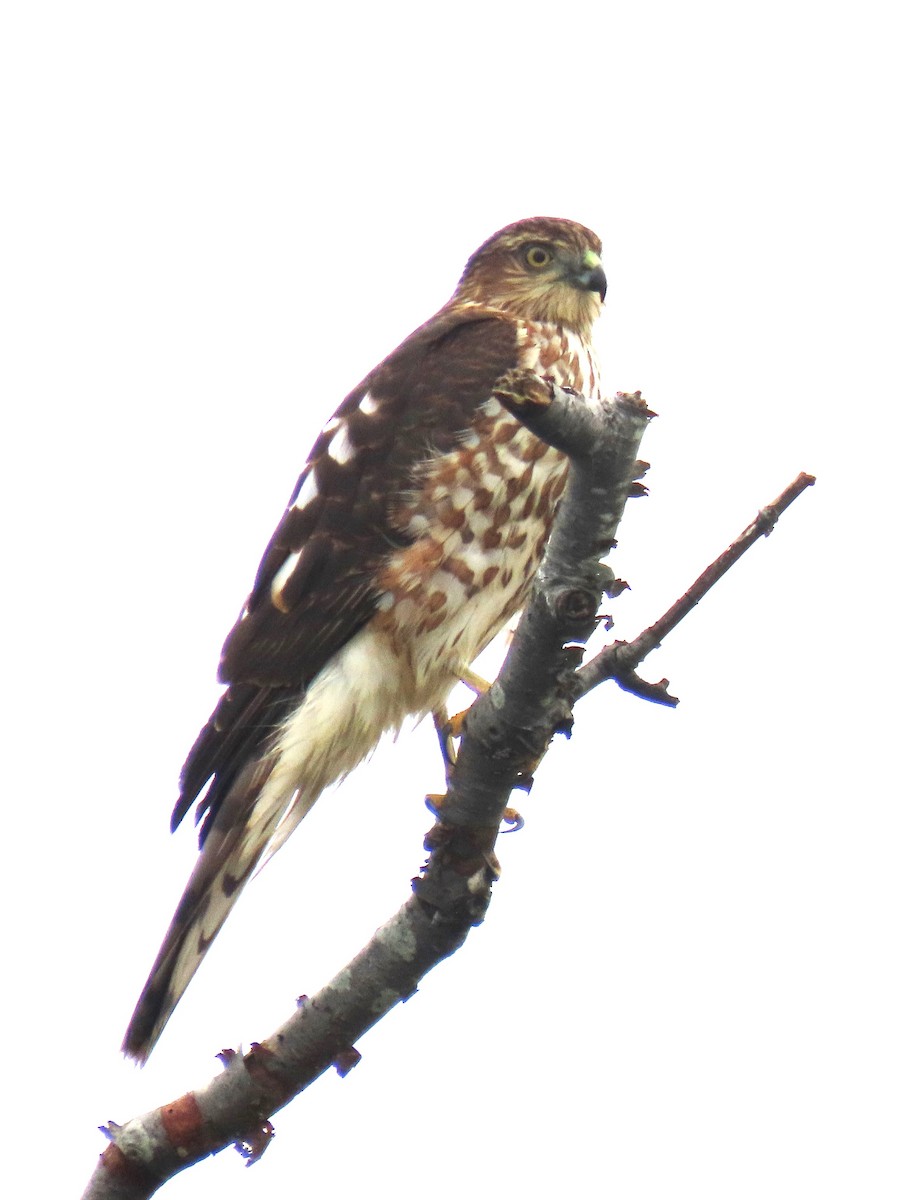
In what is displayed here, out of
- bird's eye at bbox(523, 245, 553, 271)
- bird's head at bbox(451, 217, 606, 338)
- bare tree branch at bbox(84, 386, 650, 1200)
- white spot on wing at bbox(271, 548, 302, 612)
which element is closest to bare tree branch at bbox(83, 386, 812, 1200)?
bare tree branch at bbox(84, 386, 650, 1200)

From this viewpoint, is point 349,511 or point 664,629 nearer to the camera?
point 664,629

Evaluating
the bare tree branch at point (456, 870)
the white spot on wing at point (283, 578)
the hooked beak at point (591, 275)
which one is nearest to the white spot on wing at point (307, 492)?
the white spot on wing at point (283, 578)

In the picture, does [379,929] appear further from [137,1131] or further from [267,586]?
[267,586]

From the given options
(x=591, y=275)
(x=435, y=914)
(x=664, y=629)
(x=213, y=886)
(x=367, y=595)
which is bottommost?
(x=435, y=914)

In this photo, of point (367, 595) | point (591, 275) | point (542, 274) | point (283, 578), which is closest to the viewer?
point (367, 595)

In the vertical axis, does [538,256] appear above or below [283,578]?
above

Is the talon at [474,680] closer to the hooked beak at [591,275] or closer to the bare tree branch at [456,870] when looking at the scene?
the bare tree branch at [456,870]

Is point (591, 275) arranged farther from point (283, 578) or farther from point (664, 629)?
point (664, 629)

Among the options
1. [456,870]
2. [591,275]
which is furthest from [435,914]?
[591,275]
